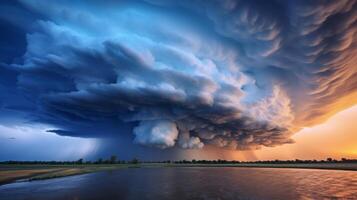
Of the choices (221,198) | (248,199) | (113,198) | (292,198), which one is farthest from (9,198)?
(292,198)

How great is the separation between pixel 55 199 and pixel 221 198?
1045 inches

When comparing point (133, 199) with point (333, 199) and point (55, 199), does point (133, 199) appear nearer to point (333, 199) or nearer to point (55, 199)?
point (55, 199)

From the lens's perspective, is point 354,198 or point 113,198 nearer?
point 354,198

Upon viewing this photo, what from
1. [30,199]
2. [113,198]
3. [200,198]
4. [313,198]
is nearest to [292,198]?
[313,198]

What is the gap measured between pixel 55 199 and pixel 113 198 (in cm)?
899

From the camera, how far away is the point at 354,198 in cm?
3838

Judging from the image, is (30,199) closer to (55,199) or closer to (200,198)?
(55,199)

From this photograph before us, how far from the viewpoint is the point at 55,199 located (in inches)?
1549

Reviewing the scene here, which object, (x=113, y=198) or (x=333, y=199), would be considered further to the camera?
(x=113, y=198)

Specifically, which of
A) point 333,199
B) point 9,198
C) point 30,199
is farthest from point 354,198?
point 9,198

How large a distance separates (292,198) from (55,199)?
37854 mm

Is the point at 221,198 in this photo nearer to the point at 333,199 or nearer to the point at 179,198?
the point at 179,198

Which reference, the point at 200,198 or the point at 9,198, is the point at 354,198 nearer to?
the point at 200,198

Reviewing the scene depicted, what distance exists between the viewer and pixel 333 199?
1501 inches
